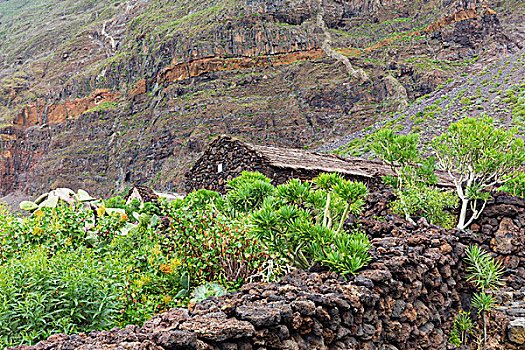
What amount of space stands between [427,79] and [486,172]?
48.5 m

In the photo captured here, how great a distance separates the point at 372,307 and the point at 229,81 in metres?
57.7

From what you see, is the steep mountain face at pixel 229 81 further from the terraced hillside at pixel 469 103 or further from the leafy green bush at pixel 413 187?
the leafy green bush at pixel 413 187

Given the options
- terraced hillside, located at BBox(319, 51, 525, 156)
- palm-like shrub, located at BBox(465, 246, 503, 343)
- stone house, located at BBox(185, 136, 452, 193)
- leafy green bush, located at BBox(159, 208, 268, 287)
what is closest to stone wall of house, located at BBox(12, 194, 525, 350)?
palm-like shrub, located at BBox(465, 246, 503, 343)

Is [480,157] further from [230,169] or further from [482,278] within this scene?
[230,169]

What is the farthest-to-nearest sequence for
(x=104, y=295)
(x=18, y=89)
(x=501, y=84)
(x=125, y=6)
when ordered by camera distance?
(x=125, y=6), (x=18, y=89), (x=501, y=84), (x=104, y=295)

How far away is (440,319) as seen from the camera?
4.59 metres

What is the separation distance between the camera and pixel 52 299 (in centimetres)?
269

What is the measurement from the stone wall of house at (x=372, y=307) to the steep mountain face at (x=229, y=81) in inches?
1759

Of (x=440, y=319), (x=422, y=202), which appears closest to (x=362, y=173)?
(x=422, y=202)

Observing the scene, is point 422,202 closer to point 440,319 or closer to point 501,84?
point 440,319

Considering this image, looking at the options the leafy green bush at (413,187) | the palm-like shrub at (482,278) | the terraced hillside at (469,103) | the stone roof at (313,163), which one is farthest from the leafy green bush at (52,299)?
the terraced hillside at (469,103)

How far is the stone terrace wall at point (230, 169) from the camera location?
1026cm

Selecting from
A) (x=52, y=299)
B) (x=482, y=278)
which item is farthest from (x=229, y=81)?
(x=52, y=299)

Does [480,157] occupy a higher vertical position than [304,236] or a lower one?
lower
